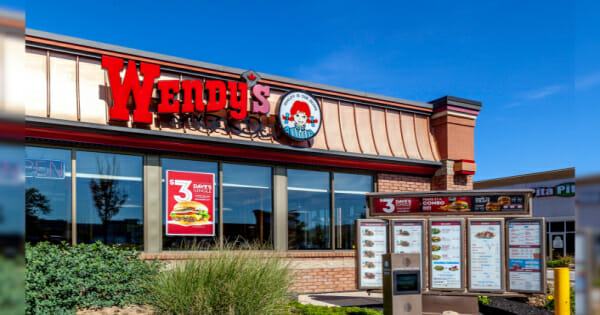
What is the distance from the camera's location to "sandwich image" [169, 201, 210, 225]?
10727 millimetres

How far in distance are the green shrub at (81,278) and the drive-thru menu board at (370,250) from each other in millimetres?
3852

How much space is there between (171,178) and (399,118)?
6.61 metres

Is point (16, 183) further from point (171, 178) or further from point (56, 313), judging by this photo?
point (171, 178)

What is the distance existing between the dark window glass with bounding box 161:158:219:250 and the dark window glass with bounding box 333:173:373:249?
3.27m

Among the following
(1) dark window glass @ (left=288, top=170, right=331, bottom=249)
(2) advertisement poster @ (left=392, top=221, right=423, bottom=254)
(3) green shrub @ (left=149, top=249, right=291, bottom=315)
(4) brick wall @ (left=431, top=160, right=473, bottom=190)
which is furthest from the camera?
(4) brick wall @ (left=431, top=160, right=473, bottom=190)

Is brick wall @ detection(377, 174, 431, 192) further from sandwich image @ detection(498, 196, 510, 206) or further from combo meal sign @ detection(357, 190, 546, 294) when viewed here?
sandwich image @ detection(498, 196, 510, 206)

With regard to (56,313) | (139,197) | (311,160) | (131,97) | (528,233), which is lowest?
(56,313)

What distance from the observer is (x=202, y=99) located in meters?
10.8

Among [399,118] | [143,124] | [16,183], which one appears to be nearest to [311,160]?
[399,118]

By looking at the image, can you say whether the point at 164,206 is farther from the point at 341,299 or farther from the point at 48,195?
the point at 341,299

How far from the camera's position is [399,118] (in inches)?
550

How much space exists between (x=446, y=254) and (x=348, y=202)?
4124 millimetres

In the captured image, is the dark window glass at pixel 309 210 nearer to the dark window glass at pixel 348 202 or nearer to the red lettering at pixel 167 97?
the dark window glass at pixel 348 202

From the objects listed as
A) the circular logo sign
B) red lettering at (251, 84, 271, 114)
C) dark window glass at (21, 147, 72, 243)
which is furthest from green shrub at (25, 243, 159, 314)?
the circular logo sign
